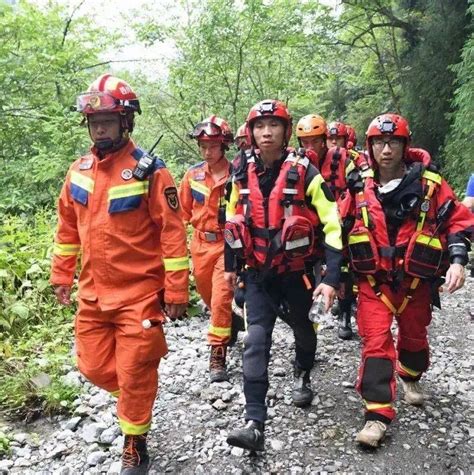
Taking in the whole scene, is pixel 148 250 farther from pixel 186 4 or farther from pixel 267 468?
pixel 186 4

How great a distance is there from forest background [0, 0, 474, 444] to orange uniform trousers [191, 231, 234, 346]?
1539mm

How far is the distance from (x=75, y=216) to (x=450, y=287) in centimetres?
287

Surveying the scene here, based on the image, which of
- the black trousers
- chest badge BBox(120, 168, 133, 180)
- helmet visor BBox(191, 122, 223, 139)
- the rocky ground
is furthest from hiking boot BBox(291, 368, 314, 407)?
helmet visor BBox(191, 122, 223, 139)

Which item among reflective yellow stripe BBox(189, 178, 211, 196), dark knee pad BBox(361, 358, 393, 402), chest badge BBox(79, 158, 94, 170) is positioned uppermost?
chest badge BBox(79, 158, 94, 170)

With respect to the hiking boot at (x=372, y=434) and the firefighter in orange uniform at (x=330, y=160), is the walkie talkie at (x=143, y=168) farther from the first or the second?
the firefighter in orange uniform at (x=330, y=160)

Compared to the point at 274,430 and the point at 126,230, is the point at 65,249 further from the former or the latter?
the point at 274,430

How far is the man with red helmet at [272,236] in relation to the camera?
12.4 feet

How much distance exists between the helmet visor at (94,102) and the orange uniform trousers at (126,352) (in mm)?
1341

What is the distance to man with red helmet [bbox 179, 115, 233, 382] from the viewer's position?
532 centimetres

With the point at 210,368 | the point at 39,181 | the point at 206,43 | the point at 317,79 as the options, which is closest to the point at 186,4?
the point at 206,43

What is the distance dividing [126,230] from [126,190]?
28 cm

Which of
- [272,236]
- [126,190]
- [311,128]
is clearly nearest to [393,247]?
[272,236]

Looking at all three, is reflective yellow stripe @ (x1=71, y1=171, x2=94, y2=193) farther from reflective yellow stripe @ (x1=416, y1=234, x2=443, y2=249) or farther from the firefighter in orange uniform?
the firefighter in orange uniform

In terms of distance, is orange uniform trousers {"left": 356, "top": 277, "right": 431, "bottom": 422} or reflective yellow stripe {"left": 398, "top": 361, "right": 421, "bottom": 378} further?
reflective yellow stripe {"left": 398, "top": 361, "right": 421, "bottom": 378}
